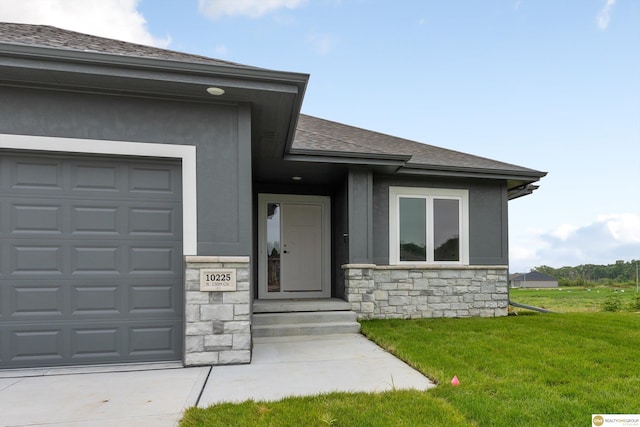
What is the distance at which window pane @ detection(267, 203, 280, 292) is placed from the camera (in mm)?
7949

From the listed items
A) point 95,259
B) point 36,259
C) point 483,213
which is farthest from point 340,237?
point 36,259

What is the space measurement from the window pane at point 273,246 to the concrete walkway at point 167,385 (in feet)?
10.8

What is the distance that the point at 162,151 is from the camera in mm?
4242

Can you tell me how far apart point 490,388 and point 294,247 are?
5273mm

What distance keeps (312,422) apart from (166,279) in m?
2.51

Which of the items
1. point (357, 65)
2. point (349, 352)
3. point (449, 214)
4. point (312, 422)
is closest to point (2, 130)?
point (312, 422)

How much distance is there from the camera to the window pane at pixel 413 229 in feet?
24.3

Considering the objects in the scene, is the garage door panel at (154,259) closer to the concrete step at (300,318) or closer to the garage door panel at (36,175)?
the garage door panel at (36,175)

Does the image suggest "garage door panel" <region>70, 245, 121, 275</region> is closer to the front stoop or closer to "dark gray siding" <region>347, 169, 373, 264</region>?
the front stoop

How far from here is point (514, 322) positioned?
6.70 meters

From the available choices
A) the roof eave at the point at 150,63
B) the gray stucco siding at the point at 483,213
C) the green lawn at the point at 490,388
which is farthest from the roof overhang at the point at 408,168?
the green lawn at the point at 490,388

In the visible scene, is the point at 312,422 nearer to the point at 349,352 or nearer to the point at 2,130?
the point at 349,352

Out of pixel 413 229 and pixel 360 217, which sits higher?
pixel 360 217

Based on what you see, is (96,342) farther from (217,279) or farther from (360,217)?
(360,217)
